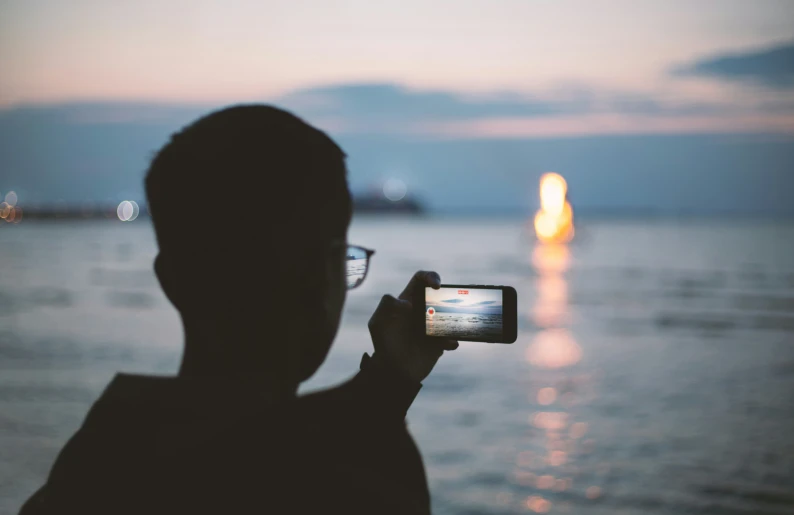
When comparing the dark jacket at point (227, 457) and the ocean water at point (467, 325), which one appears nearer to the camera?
the dark jacket at point (227, 457)

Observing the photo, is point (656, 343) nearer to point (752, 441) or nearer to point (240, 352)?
point (752, 441)

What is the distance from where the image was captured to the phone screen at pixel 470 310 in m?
1.37

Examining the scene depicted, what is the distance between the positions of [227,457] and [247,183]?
325 mm

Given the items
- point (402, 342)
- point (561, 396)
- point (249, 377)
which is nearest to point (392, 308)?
point (402, 342)

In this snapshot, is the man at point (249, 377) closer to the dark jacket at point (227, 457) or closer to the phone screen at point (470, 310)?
the dark jacket at point (227, 457)

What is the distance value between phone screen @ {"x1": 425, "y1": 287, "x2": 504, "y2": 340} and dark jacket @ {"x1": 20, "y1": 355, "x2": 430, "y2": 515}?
467mm

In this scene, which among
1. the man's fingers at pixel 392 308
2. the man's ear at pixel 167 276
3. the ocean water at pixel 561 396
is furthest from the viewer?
the ocean water at pixel 561 396

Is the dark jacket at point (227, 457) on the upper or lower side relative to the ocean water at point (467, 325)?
lower

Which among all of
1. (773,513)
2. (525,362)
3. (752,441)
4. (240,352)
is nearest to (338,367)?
(525,362)

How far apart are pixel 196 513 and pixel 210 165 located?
1.36 feet

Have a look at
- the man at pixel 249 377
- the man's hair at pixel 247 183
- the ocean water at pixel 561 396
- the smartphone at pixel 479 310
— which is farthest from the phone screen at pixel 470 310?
the ocean water at pixel 561 396

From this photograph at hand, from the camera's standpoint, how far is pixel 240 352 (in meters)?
0.97

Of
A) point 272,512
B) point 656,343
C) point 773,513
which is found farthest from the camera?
point 656,343

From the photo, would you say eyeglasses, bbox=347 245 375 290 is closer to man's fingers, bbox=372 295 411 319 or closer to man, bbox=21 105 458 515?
man's fingers, bbox=372 295 411 319
